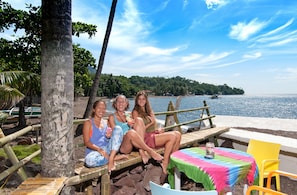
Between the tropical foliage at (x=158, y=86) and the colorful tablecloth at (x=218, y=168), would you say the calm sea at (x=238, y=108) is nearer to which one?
the colorful tablecloth at (x=218, y=168)

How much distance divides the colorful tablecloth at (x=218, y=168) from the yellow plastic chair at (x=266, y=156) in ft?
1.47

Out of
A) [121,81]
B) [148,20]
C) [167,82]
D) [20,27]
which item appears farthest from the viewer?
[167,82]

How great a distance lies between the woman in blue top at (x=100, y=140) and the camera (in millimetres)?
3004

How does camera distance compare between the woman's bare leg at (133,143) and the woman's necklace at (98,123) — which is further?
the woman's bare leg at (133,143)

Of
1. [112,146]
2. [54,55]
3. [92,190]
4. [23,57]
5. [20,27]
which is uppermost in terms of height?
[20,27]

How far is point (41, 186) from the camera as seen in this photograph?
224cm

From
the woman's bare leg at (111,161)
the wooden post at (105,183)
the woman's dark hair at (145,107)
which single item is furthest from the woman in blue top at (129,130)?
the wooden post at (105,183)

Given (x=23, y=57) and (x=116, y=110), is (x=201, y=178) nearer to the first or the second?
(x=116, y=110)

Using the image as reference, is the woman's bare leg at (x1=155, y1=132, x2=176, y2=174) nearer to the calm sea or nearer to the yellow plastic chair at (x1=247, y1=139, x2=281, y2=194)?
the calm sea

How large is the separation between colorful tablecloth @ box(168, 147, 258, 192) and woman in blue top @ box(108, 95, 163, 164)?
44 centimetres

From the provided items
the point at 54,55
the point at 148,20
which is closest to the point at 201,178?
the point at 54,55

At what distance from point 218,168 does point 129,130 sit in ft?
4.27

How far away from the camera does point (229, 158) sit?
2980 millimetres

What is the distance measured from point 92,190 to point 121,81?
154ft
